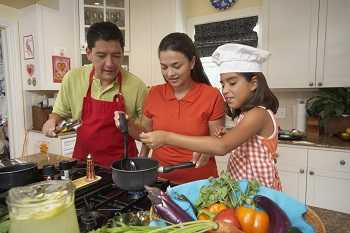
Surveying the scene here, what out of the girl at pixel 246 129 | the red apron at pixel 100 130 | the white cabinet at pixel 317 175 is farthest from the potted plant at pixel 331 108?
the red apron at pixel 100 130

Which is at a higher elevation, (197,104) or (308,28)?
(308,28)

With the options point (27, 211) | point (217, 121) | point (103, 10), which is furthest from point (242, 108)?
point (103, 10)

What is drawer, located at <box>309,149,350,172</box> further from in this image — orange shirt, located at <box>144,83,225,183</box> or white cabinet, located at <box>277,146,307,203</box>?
orange shirt, located at <box>144,83,225,183</box>

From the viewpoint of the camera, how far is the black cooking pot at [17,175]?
0.80 meters

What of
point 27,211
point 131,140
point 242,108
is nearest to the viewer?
point 27,211

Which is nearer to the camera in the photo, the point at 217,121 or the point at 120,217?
the point at 120,217

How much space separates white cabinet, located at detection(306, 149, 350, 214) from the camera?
2.04 m

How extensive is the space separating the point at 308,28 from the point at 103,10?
2055 mm

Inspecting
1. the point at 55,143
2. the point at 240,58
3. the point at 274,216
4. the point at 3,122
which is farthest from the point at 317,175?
the point at 3,122

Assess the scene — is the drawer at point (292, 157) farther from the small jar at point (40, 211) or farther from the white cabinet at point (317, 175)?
the small jar at point (40, 211)

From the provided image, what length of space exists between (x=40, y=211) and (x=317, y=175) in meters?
2.24

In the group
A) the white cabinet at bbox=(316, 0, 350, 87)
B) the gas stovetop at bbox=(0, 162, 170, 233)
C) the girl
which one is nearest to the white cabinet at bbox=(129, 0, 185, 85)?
the white cabinet at bbox=(316, 0, 350, 87)

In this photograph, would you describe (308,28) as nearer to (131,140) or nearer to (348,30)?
(348,30)

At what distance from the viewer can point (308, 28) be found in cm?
223
